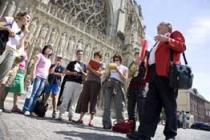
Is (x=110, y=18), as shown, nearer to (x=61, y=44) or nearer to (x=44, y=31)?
(x=61, y=44)

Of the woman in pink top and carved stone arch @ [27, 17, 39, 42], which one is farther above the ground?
carved stone arch @ [27, 17, 39, 42]

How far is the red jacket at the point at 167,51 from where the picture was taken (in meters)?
3.54

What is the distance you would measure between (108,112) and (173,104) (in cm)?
256

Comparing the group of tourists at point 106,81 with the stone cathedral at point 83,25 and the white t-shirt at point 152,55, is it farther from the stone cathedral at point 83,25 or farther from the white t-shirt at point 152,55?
the stone cathedral at point 83,25

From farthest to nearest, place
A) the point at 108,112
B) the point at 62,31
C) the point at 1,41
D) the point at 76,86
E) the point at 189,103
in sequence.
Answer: the point at 189,103, the point at 62,31, the point at 76,86, the point at 108,112, the point at 1,41

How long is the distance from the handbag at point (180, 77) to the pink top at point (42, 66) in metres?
3.37

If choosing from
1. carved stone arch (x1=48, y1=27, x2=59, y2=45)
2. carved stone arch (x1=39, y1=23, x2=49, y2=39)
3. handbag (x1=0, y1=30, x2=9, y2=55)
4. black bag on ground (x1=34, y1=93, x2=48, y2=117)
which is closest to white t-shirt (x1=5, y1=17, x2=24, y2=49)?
handbag (x1=0, y1=30, x2=9, y2=55)

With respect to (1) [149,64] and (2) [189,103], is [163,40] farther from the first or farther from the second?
(2) [189,103]

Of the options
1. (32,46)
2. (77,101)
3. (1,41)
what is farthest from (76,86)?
(32,46)

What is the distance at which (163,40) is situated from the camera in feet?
11.5

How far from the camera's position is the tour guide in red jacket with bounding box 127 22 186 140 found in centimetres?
348

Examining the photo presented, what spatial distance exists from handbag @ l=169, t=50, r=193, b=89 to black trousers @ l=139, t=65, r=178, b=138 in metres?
0.21

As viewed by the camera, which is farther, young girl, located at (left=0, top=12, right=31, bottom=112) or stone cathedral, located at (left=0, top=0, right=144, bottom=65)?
stone cathedral, located at (left=0, top=0, right=144, bottom=65)

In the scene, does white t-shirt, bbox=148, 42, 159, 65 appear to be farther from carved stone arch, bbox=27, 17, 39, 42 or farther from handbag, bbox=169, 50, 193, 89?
carved stone arch, bbox=27, 17, 39, 42
